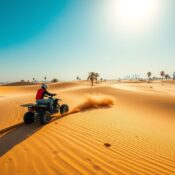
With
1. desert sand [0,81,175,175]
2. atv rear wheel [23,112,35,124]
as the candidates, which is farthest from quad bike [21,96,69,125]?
desert sand [0,81,175,175]

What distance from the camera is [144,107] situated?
13086mm

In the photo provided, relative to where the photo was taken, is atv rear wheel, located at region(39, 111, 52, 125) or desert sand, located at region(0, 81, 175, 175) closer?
desert sand, located at region(0, 81, 175, 175)

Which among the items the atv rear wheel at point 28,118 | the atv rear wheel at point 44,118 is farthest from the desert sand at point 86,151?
the atv rear wheel at point 28,118

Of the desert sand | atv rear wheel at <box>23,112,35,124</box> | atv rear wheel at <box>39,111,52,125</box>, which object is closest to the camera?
the desert sand

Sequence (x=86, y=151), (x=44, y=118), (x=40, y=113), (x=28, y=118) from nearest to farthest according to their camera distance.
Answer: (x=86, y=151), (x=44, y=118), (x=40, y=113), (x=28, y=118)

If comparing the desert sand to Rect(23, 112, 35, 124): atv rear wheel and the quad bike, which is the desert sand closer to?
the quad bike

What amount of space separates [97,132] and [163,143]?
2.32m

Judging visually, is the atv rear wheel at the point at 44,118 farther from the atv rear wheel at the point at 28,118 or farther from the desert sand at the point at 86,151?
the atv rear wheel at the point at 28,118

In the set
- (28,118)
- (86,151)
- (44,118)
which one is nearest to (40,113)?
(44,118)

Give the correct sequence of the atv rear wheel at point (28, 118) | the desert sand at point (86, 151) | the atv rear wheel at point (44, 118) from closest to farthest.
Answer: the desert sand at point (86, 151) < the atv rear wheel at point (44, 118) < the atv rear wheel at point (28, 118)

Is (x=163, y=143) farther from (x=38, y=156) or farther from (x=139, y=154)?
(x=38, y=156)

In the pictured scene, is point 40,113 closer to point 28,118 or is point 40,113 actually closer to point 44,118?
point 44,118

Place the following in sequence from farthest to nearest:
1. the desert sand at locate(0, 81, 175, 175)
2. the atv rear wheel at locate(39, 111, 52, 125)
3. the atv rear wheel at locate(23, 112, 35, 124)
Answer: the atv rear wheel at locate(23, 112, 35, 124) → the atv rear wheel at locate(39, 111, 52, 125) → the desert sand at locate(0, 81, 175, 175)

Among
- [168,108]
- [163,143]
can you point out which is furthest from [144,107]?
[163,143]
